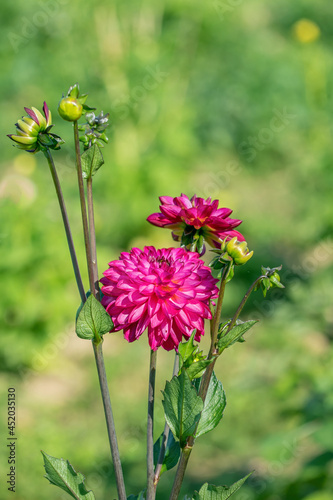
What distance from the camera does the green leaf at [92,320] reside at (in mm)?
595

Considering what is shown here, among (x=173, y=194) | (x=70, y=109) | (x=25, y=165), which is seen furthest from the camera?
(x=173, y=194)

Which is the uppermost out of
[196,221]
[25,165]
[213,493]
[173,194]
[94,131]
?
[25,165]

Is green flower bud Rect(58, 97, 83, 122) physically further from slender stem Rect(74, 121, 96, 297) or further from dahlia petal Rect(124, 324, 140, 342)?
dahlia petal Rect(124, 324, 140, 342)

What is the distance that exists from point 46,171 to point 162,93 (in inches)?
32.4

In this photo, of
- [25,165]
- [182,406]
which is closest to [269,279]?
[182,406]

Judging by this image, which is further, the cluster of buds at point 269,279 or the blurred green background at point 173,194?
the blurred green background at point 173,194

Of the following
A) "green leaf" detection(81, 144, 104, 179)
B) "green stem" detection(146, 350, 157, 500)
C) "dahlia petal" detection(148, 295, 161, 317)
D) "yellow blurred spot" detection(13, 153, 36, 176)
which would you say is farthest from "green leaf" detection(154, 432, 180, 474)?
"yellow blurred spot" detection(13, 153, 36, 176)

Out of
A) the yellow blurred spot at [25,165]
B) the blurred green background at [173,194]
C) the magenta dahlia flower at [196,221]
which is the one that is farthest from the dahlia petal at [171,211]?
the yellow blurred spot at [25,165]

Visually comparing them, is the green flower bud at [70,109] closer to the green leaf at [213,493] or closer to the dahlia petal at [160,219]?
the dahlia petal at [160,219]

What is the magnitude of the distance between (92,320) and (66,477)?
0.16 m

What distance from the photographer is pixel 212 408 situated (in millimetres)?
637

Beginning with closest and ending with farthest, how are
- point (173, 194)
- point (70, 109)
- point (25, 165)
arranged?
point (70, 109) → point (25, 165) → point (173, 194)

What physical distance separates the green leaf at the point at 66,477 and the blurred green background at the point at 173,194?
3.49ft

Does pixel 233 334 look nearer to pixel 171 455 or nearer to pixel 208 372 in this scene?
pixel 208 372
